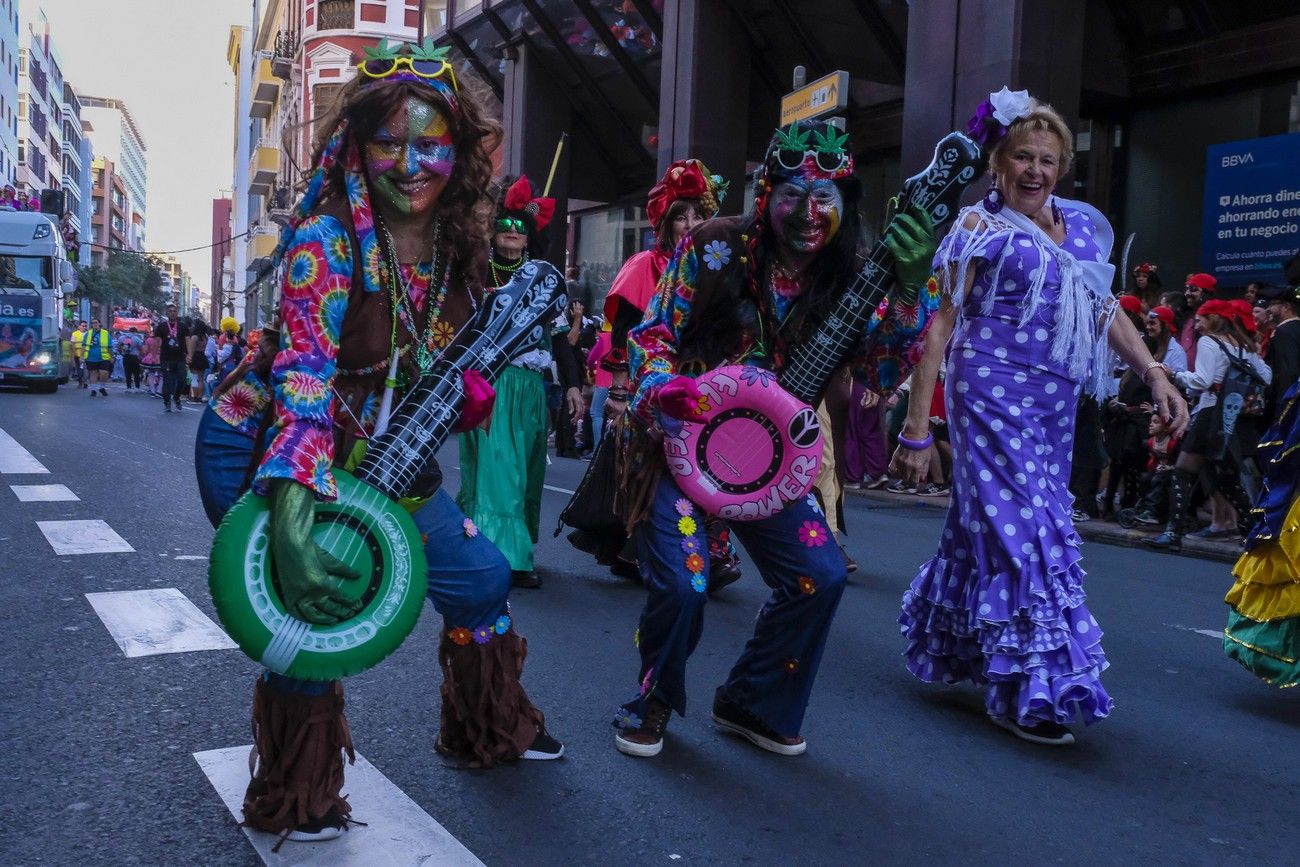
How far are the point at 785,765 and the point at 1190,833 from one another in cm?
104

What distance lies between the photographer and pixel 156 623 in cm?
516

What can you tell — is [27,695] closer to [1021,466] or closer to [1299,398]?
[1021,466]

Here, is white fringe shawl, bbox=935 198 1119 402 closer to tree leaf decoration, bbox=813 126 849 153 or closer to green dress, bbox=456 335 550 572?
tree leaf decoration, bbox=813 126 849 153

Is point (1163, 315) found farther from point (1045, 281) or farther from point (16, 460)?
point (16, 460)

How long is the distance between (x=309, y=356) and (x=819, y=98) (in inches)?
489

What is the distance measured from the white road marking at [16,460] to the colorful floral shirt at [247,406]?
868 centimetres

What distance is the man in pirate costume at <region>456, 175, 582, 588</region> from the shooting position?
5.73 metres

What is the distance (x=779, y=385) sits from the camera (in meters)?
3.47

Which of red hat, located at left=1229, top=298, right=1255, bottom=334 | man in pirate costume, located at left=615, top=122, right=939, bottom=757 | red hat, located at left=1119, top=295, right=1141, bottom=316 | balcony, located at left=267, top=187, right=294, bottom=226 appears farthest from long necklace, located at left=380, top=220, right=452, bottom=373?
red hat, located at left=1119, top=295, right=1141, bottom=316

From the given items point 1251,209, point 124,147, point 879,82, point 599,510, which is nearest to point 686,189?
point 599,510

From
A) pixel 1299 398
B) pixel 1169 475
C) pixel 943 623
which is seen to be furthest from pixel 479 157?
pixel 1169 475

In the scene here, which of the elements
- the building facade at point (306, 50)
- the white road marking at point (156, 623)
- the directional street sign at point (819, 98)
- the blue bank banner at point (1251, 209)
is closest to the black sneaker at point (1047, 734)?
the white road marking at point (156, 623)

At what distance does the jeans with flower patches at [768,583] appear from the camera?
3475 mm

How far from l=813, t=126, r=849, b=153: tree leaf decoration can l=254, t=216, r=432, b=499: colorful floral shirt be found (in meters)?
1.30
